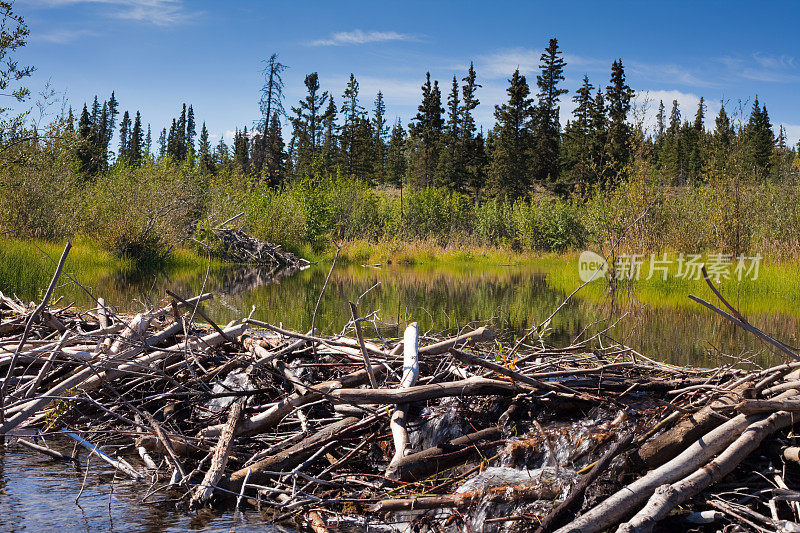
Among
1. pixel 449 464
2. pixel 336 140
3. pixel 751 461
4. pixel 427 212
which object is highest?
pixel 336 140

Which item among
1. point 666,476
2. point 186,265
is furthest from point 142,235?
point 666,476

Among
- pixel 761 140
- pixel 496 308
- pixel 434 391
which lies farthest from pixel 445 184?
pixel 434 391

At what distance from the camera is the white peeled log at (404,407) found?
130 inches

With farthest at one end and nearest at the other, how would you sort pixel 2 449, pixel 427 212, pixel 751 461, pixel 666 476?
pixel 427 212 < pixel 2 449 < pixel 751 461 < pixel 666 476

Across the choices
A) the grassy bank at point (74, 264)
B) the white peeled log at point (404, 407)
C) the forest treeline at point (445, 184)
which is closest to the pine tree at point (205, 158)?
the forest treeline at point (445, 184)

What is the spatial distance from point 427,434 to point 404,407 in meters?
0.20

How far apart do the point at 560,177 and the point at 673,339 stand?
50043mm

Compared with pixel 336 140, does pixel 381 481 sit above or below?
below

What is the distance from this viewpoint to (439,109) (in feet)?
202

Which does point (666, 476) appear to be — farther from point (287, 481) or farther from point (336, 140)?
point (336, 140)

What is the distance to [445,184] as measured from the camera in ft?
191

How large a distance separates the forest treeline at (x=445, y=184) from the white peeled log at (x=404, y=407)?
1.49 meters

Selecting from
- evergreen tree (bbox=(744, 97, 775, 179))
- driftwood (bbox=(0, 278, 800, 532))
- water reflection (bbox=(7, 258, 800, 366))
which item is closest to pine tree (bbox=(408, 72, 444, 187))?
evergreen tree (bbox=(744, 97, 775, 179))

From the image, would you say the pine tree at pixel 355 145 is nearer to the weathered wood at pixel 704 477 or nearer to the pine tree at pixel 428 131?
the pine tree at pixel 428 131
